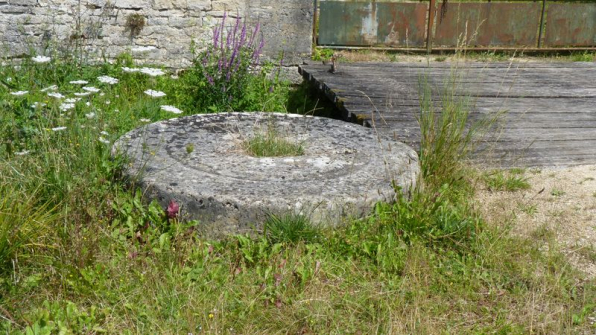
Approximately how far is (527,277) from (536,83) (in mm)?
4336

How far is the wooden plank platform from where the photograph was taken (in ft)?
17.0

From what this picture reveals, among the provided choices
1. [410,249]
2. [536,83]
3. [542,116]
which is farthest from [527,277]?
[536,83]

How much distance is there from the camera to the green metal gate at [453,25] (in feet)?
27.8

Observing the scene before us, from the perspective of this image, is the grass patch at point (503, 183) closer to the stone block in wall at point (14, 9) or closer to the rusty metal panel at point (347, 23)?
the rusty metal panel at point (347, 23)

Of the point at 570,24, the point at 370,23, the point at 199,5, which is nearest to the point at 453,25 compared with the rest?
the point at 370,23

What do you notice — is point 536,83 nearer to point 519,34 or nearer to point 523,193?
point 519,34

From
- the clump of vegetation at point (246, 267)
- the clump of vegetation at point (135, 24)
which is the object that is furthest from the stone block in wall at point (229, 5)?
the clump of vegetation at point (246, 267)

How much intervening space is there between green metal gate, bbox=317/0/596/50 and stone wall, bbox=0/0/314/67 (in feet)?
2.62

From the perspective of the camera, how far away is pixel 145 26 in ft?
24.4

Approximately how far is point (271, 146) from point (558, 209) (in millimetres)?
1813

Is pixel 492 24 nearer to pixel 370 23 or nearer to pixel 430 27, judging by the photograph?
pixel 430 27

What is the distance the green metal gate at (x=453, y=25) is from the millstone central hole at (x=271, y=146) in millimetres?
4184

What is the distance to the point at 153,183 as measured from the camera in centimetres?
362

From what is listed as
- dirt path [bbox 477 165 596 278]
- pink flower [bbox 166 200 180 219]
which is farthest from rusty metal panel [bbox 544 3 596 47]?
pink flower [bbox 166 200 180 219]
